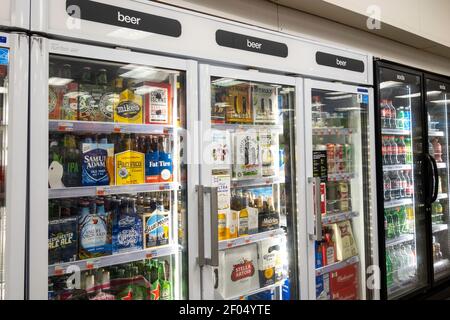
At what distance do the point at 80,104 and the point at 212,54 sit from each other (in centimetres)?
77

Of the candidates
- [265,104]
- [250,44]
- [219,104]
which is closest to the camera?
[250,44]

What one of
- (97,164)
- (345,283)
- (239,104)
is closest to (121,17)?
(97,164)

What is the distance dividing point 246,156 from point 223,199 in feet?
1.15

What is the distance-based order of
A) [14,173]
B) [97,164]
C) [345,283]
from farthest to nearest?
[345,283]
[97,164]
[14,173]

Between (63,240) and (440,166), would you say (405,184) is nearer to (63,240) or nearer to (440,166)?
(440,166)

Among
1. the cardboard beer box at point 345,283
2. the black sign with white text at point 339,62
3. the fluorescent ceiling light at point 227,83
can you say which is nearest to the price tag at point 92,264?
the fluorescent ceiling light at point 227,83

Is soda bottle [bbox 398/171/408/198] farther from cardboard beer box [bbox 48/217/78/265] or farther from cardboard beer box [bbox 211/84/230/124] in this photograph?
cardboard beer box [bbox 48/217/78/265]

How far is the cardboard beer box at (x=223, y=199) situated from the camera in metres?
2.32

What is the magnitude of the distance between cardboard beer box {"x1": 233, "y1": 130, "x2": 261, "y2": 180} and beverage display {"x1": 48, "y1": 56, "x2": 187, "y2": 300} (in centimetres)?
43

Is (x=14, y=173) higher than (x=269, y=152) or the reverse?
the reverse

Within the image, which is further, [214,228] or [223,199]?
[223,199]

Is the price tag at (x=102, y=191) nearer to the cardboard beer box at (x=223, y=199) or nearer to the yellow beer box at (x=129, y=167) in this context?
the yellow beer box at (x=129, y=167)

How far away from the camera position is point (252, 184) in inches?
97.5
